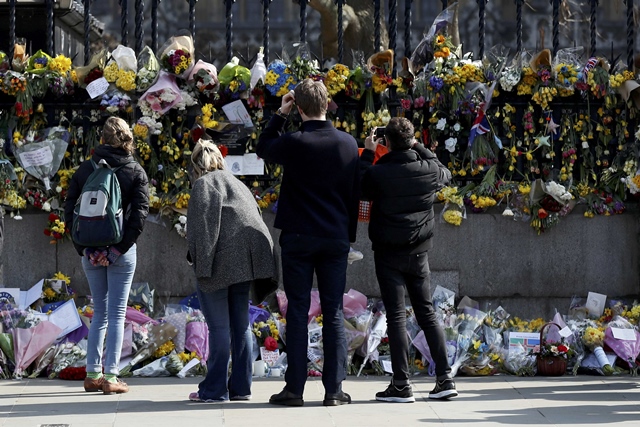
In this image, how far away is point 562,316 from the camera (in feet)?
29.7

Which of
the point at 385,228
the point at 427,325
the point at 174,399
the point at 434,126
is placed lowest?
the point at 174,399

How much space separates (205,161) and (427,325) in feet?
5.64

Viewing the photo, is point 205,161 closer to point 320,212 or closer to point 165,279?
point 320,212

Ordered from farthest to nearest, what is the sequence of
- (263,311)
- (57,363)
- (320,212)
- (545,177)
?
1. (545,177)
2. (263,311)
3. (57,363)
4. (320,212)

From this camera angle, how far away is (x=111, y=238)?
7160 mm

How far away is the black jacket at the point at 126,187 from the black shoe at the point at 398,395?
1844 millimetres

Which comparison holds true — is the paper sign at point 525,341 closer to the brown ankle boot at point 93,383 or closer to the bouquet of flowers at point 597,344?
the bouquet of flowers at point 597,344

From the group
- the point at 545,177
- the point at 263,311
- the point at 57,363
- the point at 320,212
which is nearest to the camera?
the point at 320,212

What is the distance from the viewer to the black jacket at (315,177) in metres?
6.82

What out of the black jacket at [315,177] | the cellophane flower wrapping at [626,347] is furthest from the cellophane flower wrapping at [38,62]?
the cellophane flower wrapping at [626,347]

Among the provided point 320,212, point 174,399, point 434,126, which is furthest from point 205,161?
point 434,126

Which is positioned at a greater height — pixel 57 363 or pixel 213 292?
pixel 213 292

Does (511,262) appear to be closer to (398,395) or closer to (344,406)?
(398,395)

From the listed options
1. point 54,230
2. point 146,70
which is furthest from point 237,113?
point 54,230
